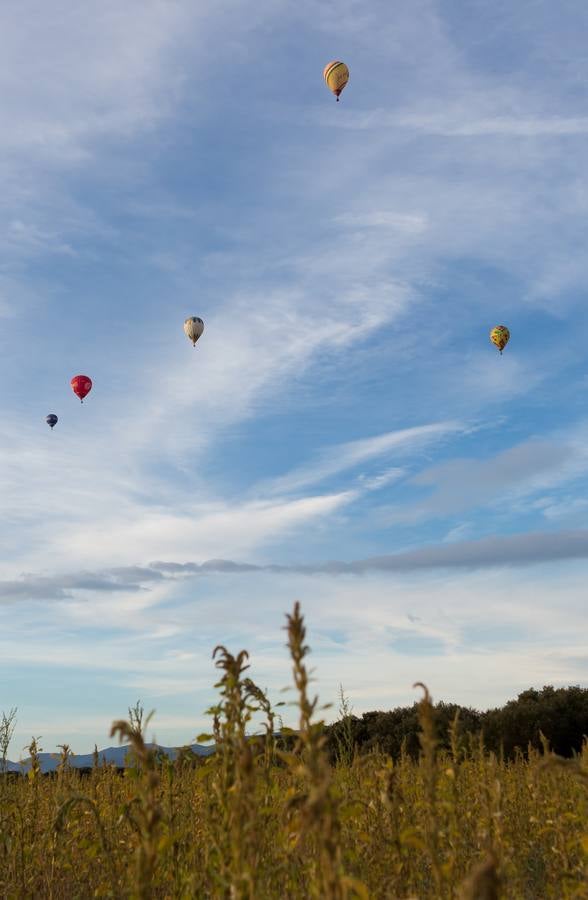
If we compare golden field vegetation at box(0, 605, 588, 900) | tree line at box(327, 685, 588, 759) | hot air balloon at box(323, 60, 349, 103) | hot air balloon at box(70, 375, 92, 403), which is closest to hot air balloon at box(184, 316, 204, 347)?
hot air balloon at box(70, 375, 92, 403)

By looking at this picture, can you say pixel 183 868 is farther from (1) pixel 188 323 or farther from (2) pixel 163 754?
(1) pixel 188 323

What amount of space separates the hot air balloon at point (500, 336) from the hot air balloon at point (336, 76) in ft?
57.7

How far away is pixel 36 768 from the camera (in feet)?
27.8

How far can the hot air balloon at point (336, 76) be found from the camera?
51.8 metres

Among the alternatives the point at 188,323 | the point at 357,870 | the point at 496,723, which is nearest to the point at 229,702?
the point at 357,870

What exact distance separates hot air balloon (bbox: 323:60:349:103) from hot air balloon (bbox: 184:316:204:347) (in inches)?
634

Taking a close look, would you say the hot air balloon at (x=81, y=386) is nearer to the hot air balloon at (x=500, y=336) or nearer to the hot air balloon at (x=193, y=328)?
the hot air balloon at (x=193, y=328)

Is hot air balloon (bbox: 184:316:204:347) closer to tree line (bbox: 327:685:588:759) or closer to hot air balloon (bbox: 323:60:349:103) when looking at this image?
hot air balloon (bbox: 323:60:349:103)

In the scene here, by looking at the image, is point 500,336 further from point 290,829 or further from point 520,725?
point 290,829

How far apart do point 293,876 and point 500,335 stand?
52351 millimetres

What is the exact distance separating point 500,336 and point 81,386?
88.3 feet

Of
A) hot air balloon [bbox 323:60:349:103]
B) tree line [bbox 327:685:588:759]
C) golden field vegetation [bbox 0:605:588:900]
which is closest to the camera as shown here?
golden field vegetation [bbox 0:605:588:900]

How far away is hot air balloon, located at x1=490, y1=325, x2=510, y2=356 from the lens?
54344mm

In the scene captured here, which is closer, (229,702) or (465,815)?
(229,702)
